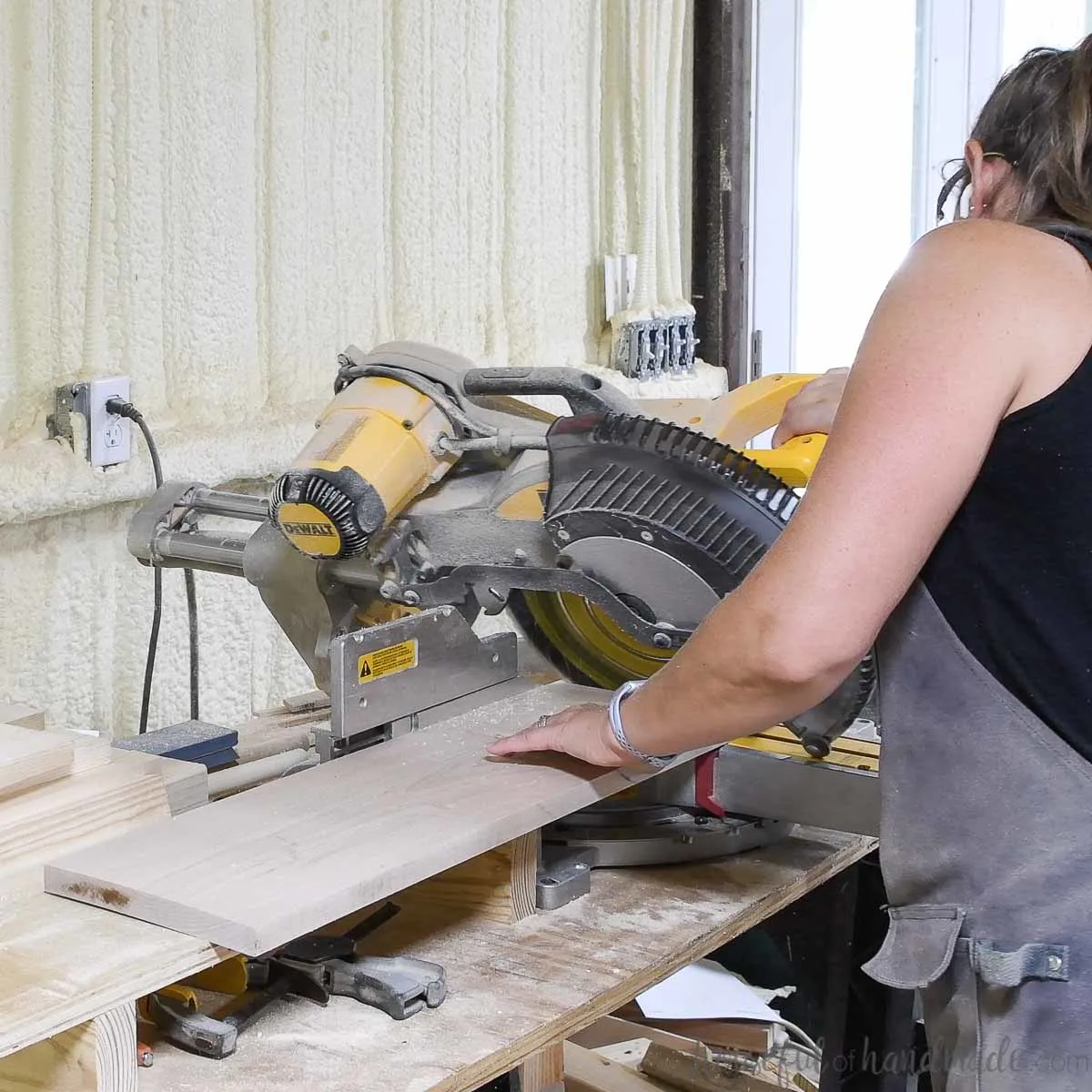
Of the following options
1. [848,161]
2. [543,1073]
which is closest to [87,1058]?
[543,1073]

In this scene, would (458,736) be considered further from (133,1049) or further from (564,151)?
(564,151)

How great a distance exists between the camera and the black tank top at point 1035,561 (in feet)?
3.06

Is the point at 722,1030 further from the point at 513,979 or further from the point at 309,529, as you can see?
the point at 309,529

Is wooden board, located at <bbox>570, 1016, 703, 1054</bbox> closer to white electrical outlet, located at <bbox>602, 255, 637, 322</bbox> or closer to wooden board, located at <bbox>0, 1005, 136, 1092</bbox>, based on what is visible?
wooden board, located at <bbox>0, 1005, 136, 1092</bbox>

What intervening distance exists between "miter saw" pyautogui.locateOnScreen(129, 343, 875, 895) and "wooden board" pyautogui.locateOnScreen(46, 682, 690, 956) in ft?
0.29

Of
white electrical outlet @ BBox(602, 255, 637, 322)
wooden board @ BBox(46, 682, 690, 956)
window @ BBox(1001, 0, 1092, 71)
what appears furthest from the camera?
window @ BBox(1001, 0, 1092, 71)

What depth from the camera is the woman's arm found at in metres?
0.91

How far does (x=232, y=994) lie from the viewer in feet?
3.66

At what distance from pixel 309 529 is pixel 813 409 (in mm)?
510

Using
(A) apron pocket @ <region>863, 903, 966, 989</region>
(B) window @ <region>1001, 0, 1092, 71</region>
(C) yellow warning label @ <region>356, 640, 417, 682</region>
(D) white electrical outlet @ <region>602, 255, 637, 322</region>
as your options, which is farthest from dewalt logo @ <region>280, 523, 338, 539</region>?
(B) window @ <region>1001, 0, 1092, 71</region>

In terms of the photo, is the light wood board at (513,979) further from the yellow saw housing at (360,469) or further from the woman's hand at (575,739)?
the yellow saw housing at (360,469)

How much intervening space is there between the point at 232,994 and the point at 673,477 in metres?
0.57

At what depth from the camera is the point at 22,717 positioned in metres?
1.41

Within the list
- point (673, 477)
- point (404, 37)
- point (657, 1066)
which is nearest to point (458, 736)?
point (673, 477)
